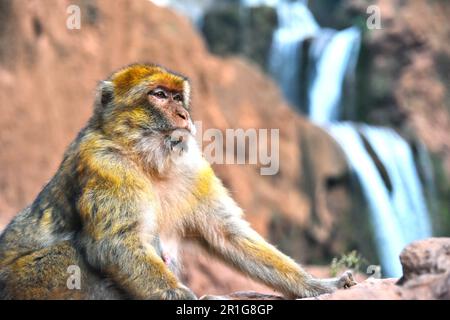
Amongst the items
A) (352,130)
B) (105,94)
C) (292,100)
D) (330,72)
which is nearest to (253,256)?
(105,94)

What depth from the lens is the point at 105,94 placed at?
4.95 meters

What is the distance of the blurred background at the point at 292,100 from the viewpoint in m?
11.6

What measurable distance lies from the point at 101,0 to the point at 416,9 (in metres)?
15.9

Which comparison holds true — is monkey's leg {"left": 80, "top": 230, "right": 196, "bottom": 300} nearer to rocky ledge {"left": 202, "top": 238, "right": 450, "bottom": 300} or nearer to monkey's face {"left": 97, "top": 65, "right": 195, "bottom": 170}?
monkey's face {"left": 97, "top": 65, "right": 195, "bottom": 170}

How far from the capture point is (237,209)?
16.7 ft

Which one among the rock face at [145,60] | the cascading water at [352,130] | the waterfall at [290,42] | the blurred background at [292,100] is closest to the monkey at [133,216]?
the blurred background at [292,100]

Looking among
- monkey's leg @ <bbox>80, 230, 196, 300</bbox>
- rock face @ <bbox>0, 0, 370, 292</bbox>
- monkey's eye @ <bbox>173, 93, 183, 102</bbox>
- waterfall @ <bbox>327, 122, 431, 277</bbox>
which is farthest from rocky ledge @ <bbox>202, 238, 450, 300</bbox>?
waterfall @ <bbox>327, 122, 431, 277</bbox>

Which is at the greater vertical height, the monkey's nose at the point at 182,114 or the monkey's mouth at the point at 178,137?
the monkey's nose at the point at 182,114

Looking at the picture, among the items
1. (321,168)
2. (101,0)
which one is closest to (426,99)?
(321,168)

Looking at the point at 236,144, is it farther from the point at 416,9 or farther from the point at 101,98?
the point at 416,9

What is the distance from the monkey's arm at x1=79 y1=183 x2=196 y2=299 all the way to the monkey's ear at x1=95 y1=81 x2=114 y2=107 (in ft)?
2.63

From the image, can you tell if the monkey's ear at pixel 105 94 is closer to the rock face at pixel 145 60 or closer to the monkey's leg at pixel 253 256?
the monkey's leg at pixel 253 256

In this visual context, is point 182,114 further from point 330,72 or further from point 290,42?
point 290,42
